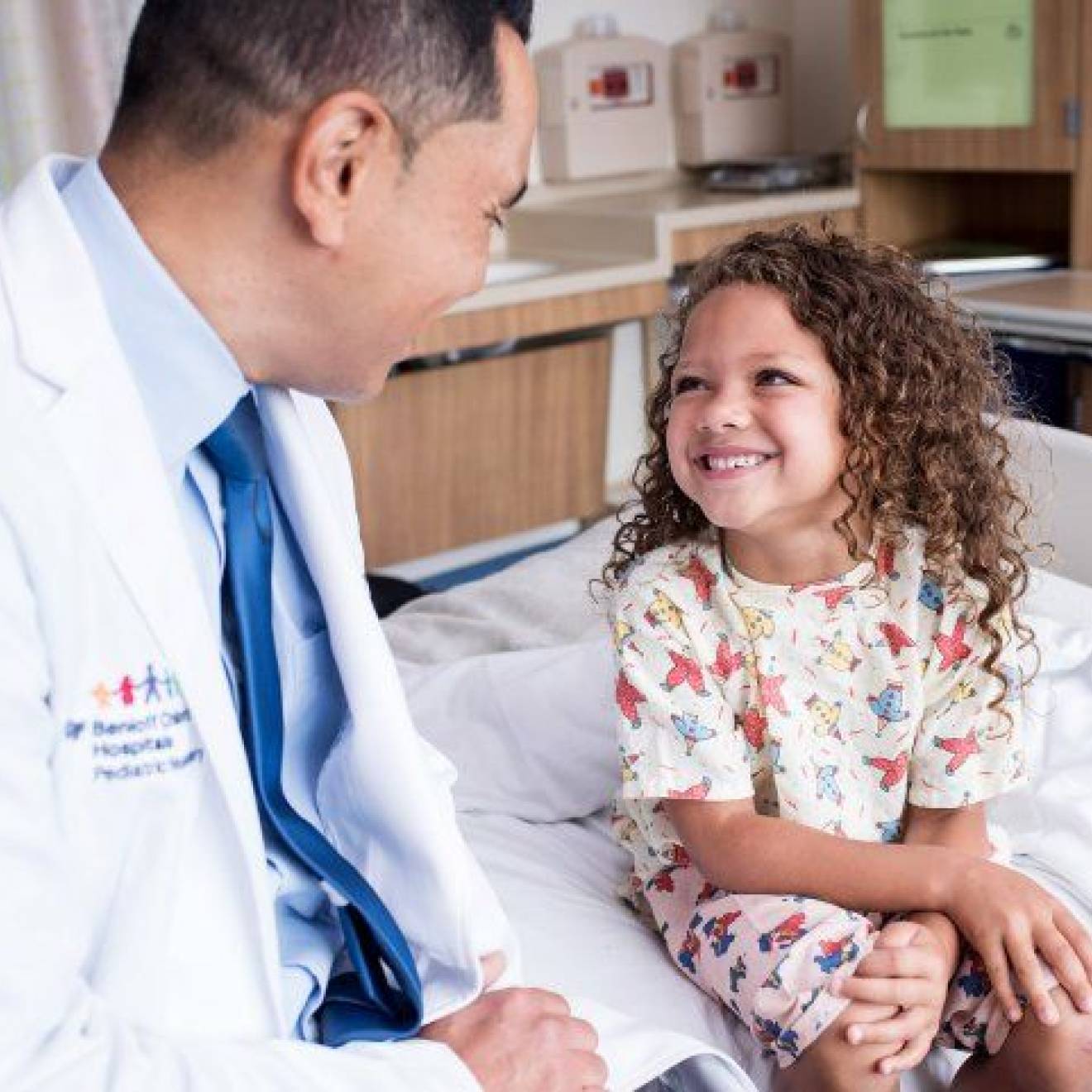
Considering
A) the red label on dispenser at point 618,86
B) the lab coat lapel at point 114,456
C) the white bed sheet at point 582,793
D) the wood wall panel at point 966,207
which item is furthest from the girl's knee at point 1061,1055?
the red label on dispenser at point 618,86

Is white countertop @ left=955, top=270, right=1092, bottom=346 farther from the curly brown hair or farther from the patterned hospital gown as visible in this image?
the patterned hospital gown

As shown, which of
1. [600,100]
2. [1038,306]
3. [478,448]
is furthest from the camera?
[600,100]

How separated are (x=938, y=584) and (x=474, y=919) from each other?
517 mm

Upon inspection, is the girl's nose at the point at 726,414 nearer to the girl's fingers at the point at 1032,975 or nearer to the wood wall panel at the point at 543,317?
the girl's fingers at the point at 1032,975

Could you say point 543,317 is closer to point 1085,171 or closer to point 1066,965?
point 1085,171

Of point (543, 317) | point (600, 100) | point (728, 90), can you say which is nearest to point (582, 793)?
point (543, 317)

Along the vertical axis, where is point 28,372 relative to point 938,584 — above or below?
above

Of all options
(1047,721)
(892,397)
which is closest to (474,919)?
(892,397)

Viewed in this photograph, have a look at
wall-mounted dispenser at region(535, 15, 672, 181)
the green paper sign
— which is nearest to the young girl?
the green paper sign

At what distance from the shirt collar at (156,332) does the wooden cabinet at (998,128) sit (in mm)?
2621

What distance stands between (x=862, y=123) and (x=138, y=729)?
10.0ft

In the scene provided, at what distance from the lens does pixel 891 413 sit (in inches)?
51.7

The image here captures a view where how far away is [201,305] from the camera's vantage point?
33.9 inches

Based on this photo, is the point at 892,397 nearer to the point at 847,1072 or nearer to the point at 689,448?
the point at 689,448
